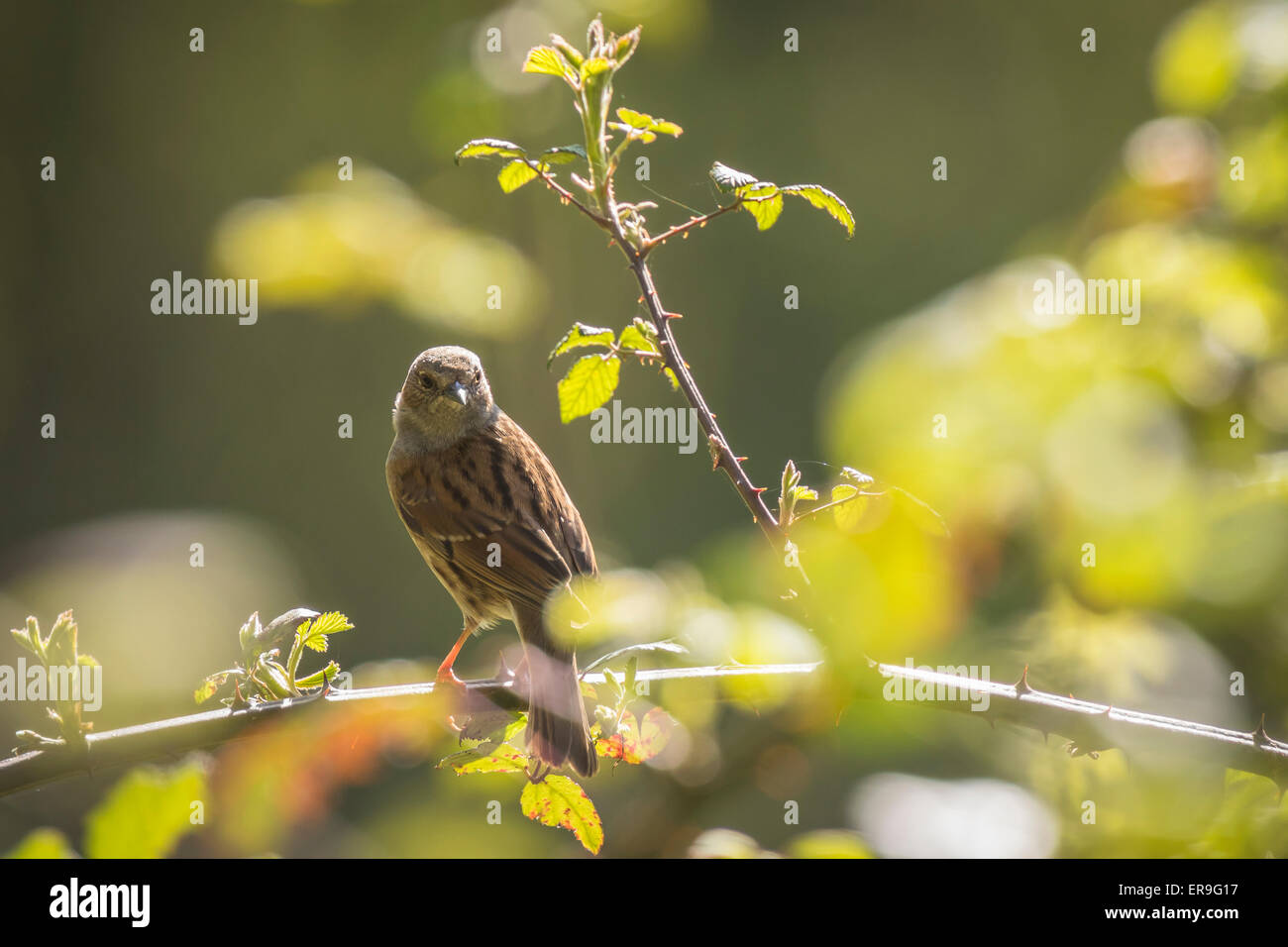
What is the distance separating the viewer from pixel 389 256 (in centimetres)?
234

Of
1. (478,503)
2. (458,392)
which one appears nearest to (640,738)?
(478,503)

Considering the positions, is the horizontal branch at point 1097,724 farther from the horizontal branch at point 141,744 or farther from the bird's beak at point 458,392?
the bird's beak at point 458,392

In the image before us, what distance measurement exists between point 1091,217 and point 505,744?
5.00ft

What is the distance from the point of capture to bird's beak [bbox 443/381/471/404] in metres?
3.02

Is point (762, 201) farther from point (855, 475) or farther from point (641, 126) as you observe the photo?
point (855, 475)

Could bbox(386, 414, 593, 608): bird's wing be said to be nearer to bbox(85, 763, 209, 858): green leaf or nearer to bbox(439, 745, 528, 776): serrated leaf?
bbox(439, 745, 528, 776): serrated leaf

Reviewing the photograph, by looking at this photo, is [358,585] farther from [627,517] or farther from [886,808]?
[886,808]

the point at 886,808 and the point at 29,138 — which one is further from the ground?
the point at 29,138

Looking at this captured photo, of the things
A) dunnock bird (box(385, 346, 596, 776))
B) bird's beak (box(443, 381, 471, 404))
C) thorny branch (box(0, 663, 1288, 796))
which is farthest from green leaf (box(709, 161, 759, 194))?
bird's beak (box(443, 381, 471, 404))

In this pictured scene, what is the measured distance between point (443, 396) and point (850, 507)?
197 centimetres

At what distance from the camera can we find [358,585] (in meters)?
5.41

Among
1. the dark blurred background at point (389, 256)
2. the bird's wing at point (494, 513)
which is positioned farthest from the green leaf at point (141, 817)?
the bird's wing at point (494, 513)

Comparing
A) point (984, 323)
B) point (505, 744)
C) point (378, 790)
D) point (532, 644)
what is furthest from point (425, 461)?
point (378, 790)

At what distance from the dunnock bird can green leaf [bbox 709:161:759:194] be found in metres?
1.30
